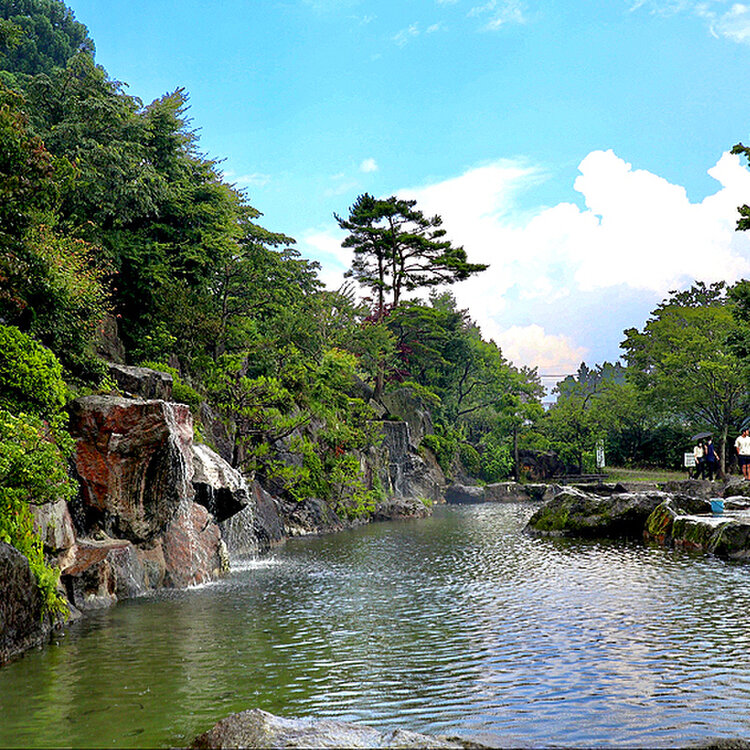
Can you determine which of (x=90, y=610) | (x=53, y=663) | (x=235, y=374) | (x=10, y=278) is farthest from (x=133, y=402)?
(x=235, y=374)

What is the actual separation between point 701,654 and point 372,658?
439cm

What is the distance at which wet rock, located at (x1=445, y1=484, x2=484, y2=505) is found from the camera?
165 feet

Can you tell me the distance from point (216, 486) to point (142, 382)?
3438 mm

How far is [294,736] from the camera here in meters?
5.22

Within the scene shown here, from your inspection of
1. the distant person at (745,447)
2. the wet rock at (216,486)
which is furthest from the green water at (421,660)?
the distant person at (745,447)

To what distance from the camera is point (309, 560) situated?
19531 millimetres

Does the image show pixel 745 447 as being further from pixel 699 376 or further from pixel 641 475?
pixel 641 475

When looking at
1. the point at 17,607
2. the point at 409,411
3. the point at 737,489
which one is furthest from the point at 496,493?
the point at 17,607

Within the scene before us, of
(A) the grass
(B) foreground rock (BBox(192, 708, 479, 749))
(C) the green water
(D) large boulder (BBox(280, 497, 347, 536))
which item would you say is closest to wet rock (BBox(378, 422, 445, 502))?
(D) large boulder (BBox(280, 497, 347, 536))

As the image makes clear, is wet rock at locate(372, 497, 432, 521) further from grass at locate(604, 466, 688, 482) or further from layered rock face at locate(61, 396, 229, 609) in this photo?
layered rock face at locate(61, 396, 229, 609)

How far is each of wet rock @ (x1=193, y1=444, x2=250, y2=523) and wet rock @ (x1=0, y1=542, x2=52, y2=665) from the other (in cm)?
781

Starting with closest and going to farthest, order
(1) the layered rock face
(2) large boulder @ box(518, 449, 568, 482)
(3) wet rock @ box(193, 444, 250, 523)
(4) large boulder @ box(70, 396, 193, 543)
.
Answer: (1) the layered rock face < (4) large boulder @ box(70, 396, 193, 543) < (3) wet rock @ box(193, 444, 250, 523) < (2) large boulder @ box(518, 449, 568, 482)

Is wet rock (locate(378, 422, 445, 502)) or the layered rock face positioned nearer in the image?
the layered rock face

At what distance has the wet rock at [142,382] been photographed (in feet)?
59.1
